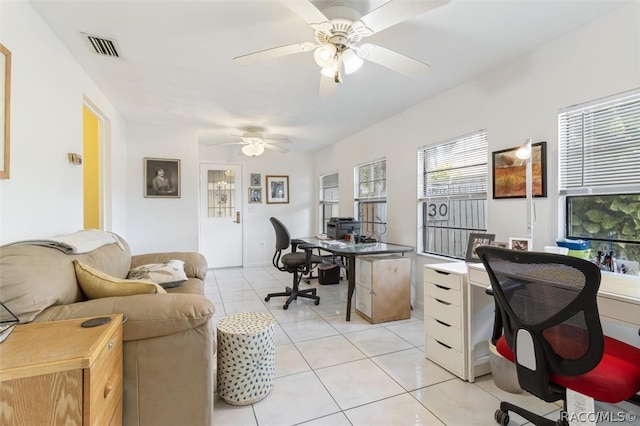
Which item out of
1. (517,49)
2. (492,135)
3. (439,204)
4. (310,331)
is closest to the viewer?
(517,49)

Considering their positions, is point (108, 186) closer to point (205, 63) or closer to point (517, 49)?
point (205, 63)

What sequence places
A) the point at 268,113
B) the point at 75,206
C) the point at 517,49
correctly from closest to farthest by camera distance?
the point at 517,49, the point at 75,206, the point at 268,113

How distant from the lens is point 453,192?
3.04 m

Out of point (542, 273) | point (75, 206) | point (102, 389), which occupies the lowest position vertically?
point (102, 389)

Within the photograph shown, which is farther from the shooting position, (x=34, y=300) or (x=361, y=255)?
(x=361, y=255)

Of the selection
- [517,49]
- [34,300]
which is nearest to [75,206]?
[34,300]

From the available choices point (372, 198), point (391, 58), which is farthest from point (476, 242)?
point (372, 198)

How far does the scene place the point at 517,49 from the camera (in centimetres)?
220

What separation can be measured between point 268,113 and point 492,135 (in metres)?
2.45

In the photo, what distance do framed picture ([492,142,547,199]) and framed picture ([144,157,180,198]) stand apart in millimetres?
3960

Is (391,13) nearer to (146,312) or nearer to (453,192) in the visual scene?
(146,312)

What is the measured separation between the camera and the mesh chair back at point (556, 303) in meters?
1.09

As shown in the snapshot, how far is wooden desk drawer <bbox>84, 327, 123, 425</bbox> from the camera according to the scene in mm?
924

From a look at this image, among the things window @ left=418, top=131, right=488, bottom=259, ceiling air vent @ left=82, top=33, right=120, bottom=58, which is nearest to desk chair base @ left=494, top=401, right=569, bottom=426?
window @ left=418, top=131, right=488, bottom=259
